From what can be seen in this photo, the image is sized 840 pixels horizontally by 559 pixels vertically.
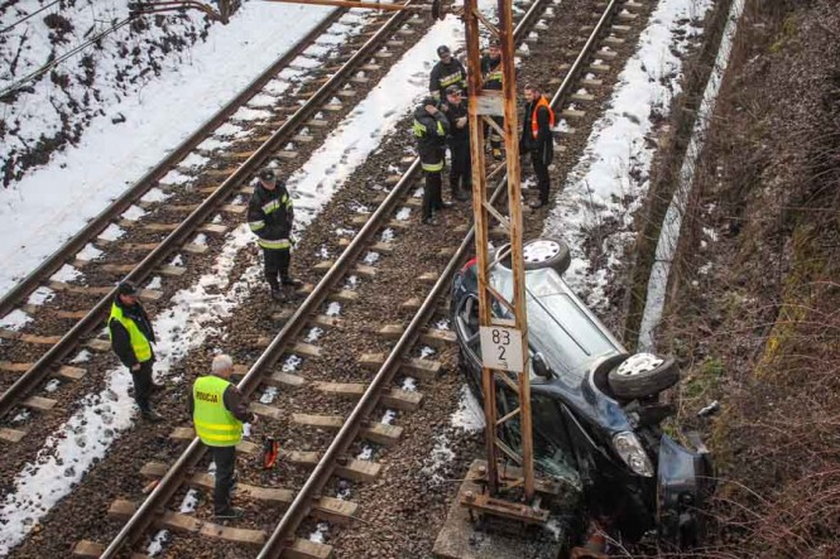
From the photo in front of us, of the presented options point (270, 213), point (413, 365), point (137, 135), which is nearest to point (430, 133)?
point (270, 213)

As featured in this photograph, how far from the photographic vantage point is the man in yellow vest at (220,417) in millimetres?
8812

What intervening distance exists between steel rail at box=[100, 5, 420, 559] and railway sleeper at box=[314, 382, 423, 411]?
71 cm

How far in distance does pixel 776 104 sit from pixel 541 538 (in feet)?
24.9

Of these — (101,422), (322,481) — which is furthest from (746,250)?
(101,422)

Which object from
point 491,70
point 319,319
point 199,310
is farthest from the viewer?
point 491,70

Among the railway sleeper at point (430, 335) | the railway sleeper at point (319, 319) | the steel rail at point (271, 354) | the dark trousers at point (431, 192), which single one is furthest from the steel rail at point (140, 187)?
the railway sleeper at point (430, 335)

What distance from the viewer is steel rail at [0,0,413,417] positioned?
11.0 m

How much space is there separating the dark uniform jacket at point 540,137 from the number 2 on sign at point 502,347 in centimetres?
549

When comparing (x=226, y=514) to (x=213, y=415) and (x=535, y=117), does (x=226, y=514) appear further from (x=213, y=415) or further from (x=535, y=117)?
(x=535, y=117)

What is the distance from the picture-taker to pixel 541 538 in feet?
27.2

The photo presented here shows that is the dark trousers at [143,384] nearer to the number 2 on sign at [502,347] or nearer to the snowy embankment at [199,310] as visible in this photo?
the snowy embankment at [199,310]

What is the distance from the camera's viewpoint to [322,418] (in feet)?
33.4

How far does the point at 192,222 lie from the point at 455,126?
3901mm

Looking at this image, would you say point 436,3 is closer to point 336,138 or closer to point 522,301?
point 522,301
